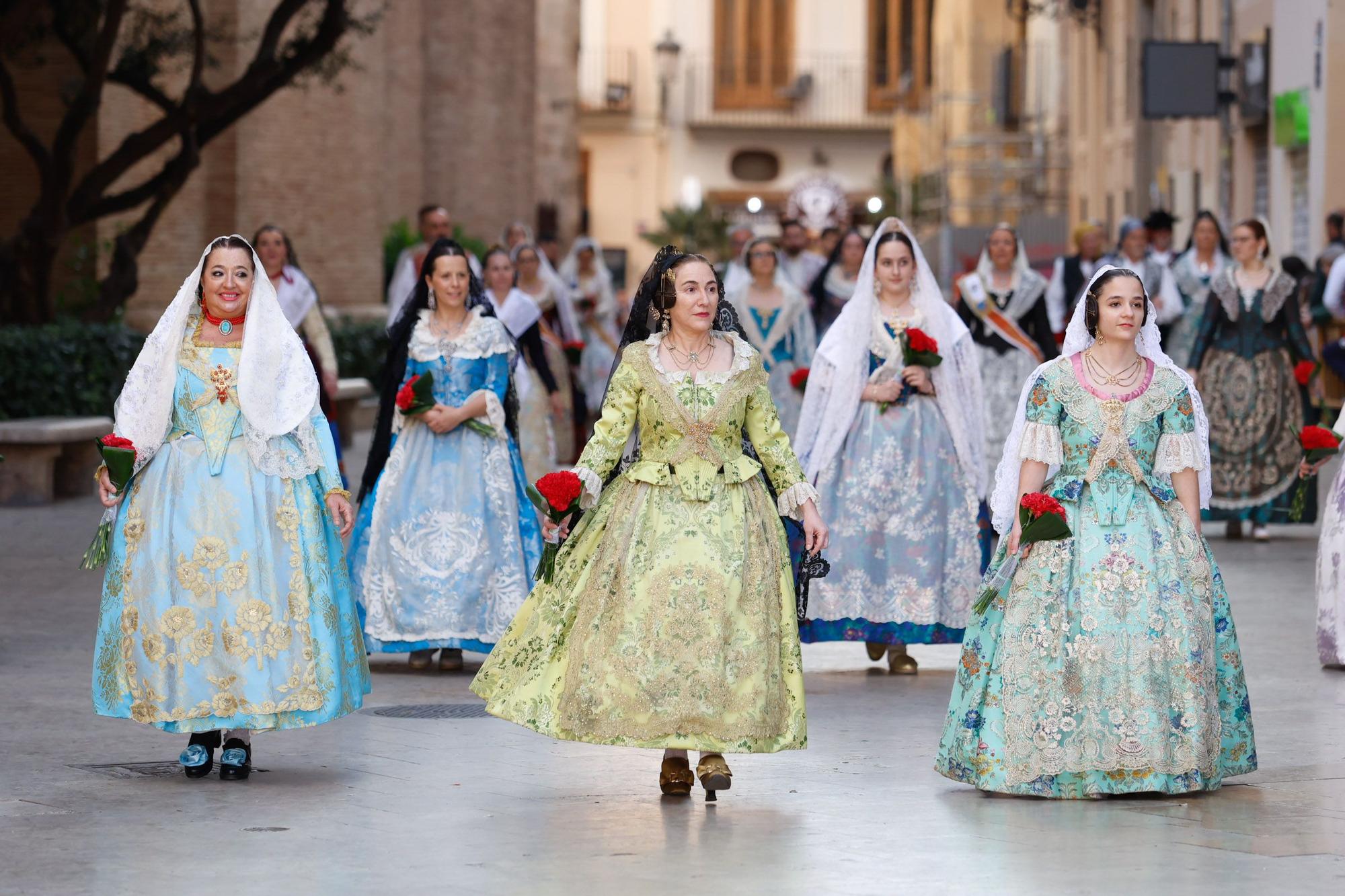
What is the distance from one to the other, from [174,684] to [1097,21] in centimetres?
3240

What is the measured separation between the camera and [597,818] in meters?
7.30

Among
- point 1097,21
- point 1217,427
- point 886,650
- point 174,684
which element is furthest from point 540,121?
point 174,684

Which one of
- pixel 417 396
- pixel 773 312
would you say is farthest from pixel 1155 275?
pixel 417 396

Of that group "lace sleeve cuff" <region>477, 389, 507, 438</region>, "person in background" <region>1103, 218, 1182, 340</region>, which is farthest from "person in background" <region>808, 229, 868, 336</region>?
"lace sleeve cuff" <region>477, 389, 507, 438</region>

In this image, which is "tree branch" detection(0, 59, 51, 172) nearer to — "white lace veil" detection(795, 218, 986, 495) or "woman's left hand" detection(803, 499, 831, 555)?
"white lace veil" detection(795, 218, 986, 495)

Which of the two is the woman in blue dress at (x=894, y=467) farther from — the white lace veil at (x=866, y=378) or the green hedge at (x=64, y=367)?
the green hedge at (x=64, y=367)

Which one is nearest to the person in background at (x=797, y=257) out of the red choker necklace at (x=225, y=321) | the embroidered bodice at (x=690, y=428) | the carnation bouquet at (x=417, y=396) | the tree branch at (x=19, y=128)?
the tree branch at (x=19, y=128)

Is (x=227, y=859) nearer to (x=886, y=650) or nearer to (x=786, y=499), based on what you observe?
(x=786, y=499)

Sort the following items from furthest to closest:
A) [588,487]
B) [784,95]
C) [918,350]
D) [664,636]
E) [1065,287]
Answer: [784,95] < [1065,287] < [918,350] < [588,487] < [664,636]

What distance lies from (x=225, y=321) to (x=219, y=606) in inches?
38.7

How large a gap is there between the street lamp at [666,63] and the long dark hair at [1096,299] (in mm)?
58401

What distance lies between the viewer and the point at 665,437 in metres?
7.73

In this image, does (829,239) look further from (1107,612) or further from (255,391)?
(1107,612)

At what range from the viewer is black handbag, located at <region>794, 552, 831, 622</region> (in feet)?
25.6
